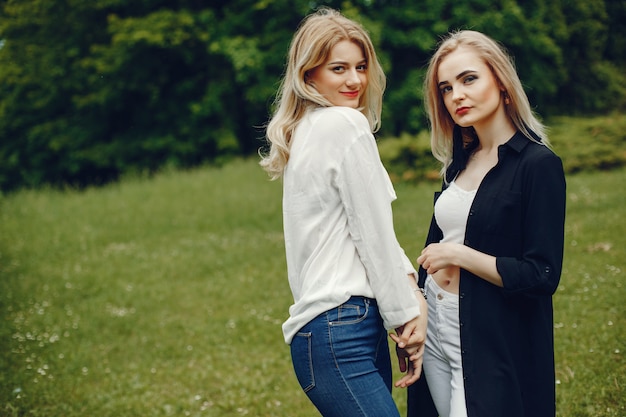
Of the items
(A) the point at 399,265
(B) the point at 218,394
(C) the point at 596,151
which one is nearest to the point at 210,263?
(B) the point at 218,394

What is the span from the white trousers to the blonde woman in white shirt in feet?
0.93

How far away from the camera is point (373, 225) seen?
2.11m

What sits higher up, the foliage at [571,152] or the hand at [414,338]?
the hand at [414,338]

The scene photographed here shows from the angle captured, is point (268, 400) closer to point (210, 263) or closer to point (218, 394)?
point (218, 394)

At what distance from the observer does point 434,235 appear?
2818 millimetres

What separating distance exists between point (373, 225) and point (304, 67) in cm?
64

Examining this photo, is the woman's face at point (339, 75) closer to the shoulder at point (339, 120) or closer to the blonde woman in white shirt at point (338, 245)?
the blonde woman in white shirt at point (338, 245)

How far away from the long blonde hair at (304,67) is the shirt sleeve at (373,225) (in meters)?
0.27

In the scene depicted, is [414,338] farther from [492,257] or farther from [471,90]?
[471,90]

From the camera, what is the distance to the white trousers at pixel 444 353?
97.7 inches

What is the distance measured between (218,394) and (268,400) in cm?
49

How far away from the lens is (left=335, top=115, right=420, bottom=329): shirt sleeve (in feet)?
6.90

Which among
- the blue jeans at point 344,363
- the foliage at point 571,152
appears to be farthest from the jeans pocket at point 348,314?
the foliage at point 571,152

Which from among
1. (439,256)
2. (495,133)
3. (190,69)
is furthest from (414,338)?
(190,69)
